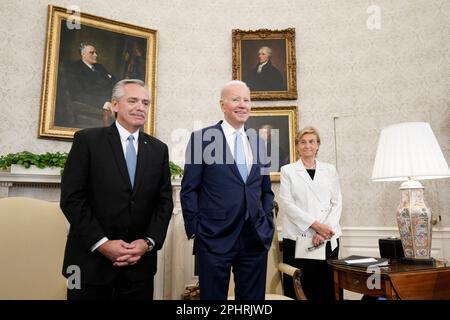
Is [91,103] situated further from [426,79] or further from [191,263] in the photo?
[426,79]

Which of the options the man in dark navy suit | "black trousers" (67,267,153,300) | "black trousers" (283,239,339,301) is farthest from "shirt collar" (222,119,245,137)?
"black trousers" (283,239,339,301)

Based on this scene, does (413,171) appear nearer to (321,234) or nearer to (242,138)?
(321,234)

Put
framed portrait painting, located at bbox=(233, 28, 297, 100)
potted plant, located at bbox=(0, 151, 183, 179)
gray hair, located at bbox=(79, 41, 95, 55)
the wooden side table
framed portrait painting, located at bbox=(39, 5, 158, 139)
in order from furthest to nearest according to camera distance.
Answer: framed portrait painting, located at bbox=(233, 28, 297, 100) < gray hair, located at bbox=(79, 41, 95, 55) < framed portrait painting, located at bbox=(39, 5, 158, 139) < potted plant, located at bbox=(0, 151, 183, 179) < the wooden side table

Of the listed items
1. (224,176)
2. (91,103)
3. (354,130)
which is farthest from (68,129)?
(354,130)

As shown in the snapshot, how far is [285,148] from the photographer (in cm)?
454

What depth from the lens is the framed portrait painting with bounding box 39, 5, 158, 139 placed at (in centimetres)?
402

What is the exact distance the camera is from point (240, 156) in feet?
7.11

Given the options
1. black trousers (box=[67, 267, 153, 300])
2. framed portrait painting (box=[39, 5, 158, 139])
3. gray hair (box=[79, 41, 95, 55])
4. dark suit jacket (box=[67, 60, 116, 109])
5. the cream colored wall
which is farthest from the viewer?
the cream colored wall

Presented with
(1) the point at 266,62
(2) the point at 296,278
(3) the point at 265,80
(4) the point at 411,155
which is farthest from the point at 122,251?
(1) the point at 266,62

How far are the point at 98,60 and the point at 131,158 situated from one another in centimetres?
278

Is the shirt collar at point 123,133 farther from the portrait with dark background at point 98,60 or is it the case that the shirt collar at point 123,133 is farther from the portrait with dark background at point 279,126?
the portrait with dark background at point 279,126

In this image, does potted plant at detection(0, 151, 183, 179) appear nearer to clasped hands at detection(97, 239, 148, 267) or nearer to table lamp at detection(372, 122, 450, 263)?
clasped hands at detection(97, 239, 148, 267)

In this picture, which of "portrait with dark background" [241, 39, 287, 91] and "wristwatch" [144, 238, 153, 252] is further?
"portrait with dark background" [241, 39, 287, 91]

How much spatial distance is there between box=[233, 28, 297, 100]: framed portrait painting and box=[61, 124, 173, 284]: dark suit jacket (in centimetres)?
287
